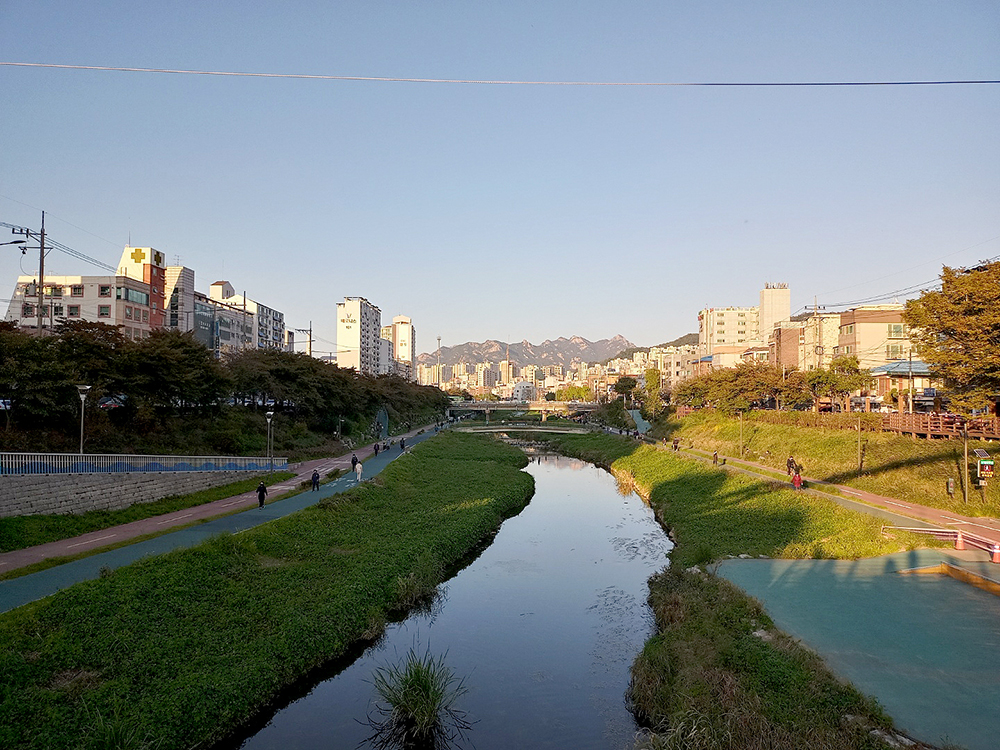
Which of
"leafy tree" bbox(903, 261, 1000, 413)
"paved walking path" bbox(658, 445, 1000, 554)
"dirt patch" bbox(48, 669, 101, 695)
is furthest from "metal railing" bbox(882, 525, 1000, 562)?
"dirt patch" bbox(48, 669, 101, 695)

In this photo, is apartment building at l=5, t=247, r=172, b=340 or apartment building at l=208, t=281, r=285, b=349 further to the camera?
apartment building at l=208, t=281, r=285, b=349

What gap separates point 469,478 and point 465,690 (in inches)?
1111

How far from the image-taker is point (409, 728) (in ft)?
40.2

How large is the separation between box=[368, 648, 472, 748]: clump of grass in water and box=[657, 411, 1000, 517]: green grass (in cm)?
2072

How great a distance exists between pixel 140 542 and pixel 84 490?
331 cm

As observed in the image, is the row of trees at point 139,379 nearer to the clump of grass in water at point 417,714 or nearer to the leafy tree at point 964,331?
the clump of grass in water at point 417,714

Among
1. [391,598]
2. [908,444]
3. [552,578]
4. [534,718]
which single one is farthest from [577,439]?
[534,718]

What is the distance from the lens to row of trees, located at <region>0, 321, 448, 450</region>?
22719 millimetres

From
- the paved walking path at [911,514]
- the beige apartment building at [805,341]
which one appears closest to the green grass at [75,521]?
the paved walking path at [911,514]

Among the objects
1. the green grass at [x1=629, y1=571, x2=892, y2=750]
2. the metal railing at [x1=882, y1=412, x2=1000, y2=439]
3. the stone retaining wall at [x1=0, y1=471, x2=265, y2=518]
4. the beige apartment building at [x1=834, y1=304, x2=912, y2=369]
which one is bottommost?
the green grass at [x1=629, y1=571, x2=892, y2=750]

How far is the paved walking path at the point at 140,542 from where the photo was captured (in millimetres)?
14133

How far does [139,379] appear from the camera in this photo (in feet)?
91.9

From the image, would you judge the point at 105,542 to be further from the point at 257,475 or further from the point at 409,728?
the point at 257,475

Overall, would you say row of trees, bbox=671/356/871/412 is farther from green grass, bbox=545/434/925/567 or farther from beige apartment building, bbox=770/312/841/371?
green grass, bbox=545/434/925/567
